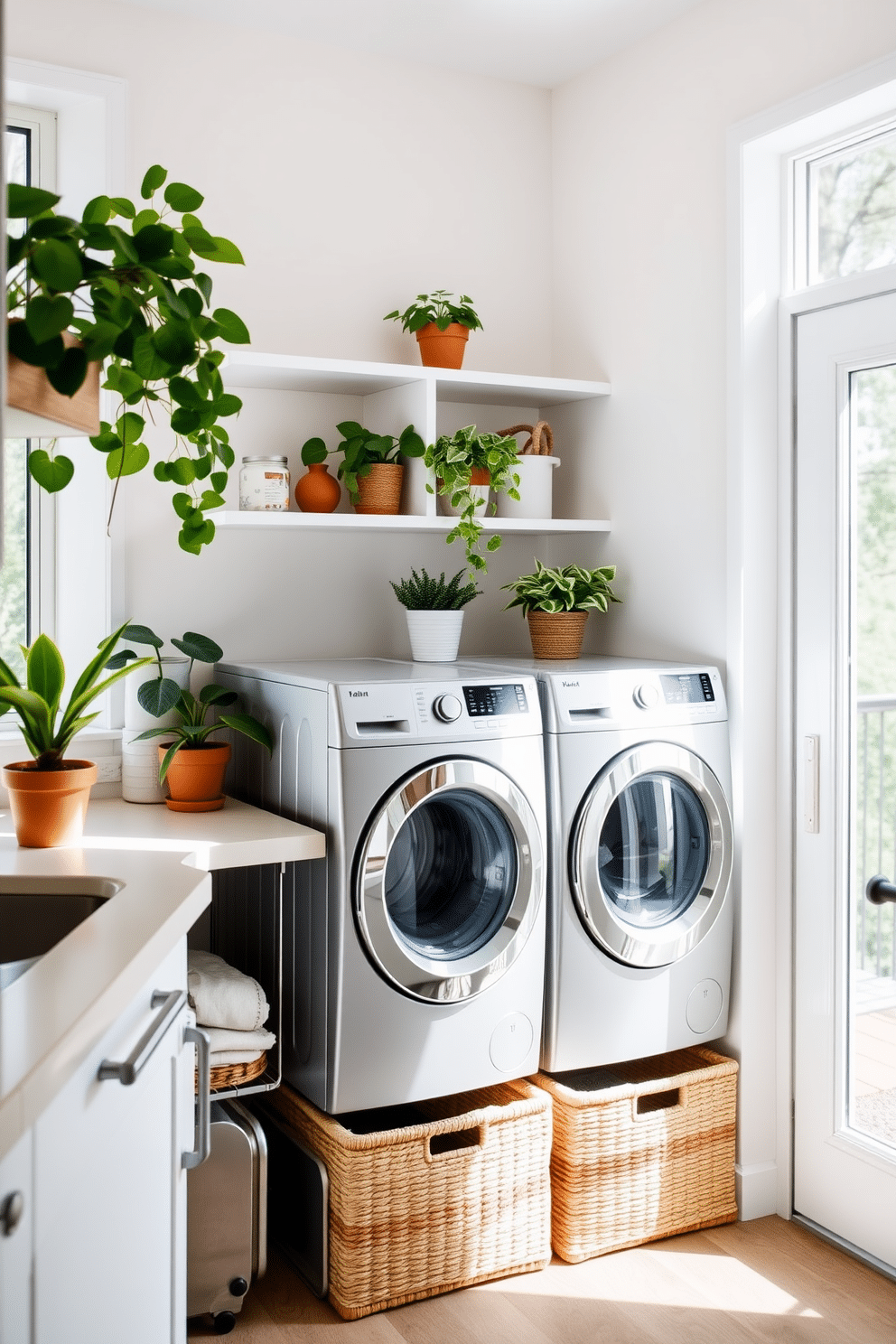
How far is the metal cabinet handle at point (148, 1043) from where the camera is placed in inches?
53.5

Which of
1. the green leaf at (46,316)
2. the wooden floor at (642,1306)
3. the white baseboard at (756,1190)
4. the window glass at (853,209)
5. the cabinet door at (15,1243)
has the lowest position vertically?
the wooden floor at (642,1306)

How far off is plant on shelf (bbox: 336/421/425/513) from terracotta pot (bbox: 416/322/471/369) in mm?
206

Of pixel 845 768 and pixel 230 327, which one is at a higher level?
pixel 230 327

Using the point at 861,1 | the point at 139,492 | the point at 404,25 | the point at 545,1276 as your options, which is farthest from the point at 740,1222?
the point at 404,25

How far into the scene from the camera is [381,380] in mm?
2818

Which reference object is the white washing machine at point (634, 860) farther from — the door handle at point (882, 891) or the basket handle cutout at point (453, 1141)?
the door handle at point (882, 891)

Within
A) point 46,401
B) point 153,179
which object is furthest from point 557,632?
point 46,401

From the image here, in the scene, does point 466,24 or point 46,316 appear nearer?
point 46,316

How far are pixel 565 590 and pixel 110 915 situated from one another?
5.07 ft

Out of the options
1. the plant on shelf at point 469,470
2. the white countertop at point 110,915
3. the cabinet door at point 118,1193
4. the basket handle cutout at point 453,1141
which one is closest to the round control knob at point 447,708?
the white countertop at point 110,915

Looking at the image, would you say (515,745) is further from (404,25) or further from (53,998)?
(404,25)

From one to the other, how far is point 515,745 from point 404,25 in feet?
5.70

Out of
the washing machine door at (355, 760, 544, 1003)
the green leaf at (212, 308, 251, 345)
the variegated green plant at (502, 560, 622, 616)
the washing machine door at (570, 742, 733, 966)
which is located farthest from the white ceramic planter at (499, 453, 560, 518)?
the green leaf at (212, 308, 251, 345)

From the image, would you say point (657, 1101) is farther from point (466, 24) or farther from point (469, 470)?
point (466, 24)
